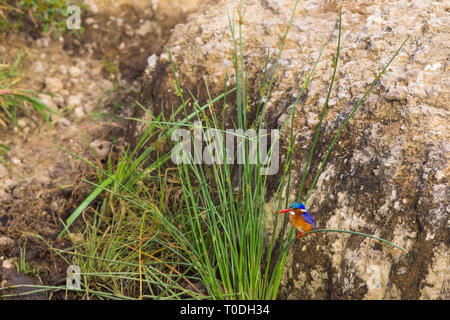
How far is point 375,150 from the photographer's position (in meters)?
1.69

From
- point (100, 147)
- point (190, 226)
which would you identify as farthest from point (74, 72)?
point (190, 226)

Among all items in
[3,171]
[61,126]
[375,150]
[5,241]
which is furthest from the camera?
[61,126]

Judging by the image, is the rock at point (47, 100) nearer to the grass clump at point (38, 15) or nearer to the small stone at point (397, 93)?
the grass clump at point (38, 15)

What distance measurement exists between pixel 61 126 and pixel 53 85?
312mm

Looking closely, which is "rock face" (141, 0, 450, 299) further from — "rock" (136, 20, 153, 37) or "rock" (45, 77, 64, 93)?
"rock" (45, 77, 64, 93)

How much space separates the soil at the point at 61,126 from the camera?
2.26m

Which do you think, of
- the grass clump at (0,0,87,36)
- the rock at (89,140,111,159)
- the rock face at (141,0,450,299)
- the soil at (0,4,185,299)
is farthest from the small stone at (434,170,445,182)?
the grass clump at (0,0,87,36)

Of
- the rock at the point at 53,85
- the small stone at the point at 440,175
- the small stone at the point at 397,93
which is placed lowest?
the small stone at the point at 440,175

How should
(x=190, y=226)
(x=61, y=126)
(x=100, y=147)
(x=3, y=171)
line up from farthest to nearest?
(x=61, y=126)
(x=100, y=147)
(x=3, y=171)
(x=190, y=226)

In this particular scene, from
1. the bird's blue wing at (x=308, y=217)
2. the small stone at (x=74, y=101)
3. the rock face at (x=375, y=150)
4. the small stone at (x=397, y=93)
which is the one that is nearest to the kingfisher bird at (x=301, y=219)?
the bird's blue wing at (x=308, y=217)

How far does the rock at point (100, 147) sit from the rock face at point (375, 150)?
3.30 feet

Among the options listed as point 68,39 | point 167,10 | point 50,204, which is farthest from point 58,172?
point 167,10

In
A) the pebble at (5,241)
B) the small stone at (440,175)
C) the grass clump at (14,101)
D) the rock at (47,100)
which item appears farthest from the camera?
the rock at (47,100)

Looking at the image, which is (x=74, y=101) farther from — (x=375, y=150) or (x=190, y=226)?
(x=375, y=150)
